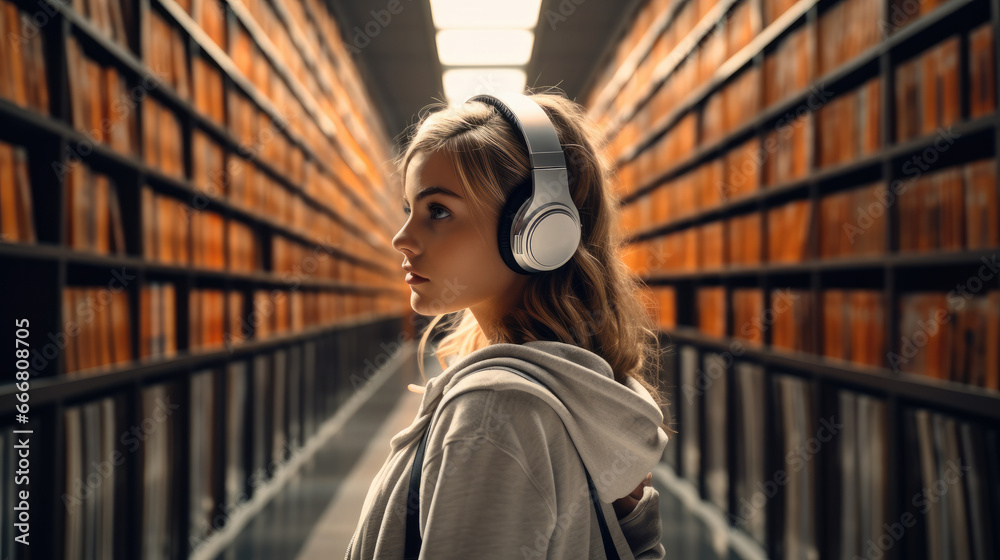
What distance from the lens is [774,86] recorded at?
8.48 ft

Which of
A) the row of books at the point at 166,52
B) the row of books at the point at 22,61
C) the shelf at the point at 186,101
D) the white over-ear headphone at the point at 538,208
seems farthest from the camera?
the row of books at the point at 166,52

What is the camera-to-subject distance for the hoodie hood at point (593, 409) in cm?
71

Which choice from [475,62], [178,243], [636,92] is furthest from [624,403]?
[475,62]

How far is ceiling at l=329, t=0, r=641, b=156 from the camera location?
4.99 metres

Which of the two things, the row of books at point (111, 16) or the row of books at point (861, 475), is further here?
the row of books at point (861, 475)

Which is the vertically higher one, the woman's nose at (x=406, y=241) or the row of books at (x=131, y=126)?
the row of books at (x=131, y=126)

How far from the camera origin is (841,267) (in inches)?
81.2

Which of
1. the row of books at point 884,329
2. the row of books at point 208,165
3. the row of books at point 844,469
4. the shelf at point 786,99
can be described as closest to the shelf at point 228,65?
the row of books at point 208,165

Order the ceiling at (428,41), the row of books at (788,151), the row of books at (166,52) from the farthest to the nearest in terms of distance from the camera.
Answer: the ceiling at (428,41)
the row of books at (788,151)
the row of books at (166,52)

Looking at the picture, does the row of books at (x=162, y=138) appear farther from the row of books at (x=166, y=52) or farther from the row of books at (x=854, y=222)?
the row of books at (x=854, y=222)

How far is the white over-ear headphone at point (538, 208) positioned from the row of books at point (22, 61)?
3.94ft

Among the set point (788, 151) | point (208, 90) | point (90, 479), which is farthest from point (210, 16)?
point (788, 151)

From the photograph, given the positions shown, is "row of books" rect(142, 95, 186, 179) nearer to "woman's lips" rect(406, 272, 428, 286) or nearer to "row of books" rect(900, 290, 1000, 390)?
"woman's lips" rect(406, 272, 428, 286)

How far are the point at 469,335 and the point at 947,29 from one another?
5.01ft
